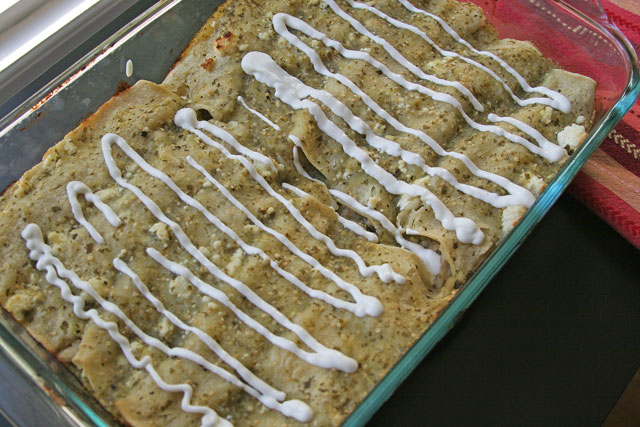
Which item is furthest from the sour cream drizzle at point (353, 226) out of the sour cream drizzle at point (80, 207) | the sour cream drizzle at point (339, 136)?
the sour cream drizzle at point (80, 207)

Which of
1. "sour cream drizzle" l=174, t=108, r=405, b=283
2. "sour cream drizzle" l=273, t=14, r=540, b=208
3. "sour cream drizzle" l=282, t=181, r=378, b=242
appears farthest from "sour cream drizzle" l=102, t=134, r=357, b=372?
"sour cream drizzle" l=273, t=14, r=540, b=208

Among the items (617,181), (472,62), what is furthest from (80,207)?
(617,181)

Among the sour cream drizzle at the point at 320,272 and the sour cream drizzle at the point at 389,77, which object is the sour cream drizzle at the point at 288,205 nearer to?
the sour cream drizzle at the point at 320,272

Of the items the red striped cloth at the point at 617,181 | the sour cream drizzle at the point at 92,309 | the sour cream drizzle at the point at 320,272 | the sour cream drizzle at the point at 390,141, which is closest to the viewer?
the sour cream drizzle at the point at 92,309

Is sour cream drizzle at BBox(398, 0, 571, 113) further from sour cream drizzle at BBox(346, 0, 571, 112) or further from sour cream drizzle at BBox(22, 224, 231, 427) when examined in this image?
sour cream drizzle at BBox(22, 224, 231, 427)

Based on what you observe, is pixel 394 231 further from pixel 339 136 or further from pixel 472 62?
pixel 472 62

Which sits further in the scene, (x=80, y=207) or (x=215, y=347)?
(x=80, y=207)

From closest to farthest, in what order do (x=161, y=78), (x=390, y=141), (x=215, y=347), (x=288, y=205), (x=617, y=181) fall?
(x=215, y=347) < (x=288, y=205) < (x=390, y=141) < (x=617, y=181) < (x=161, y=78)
